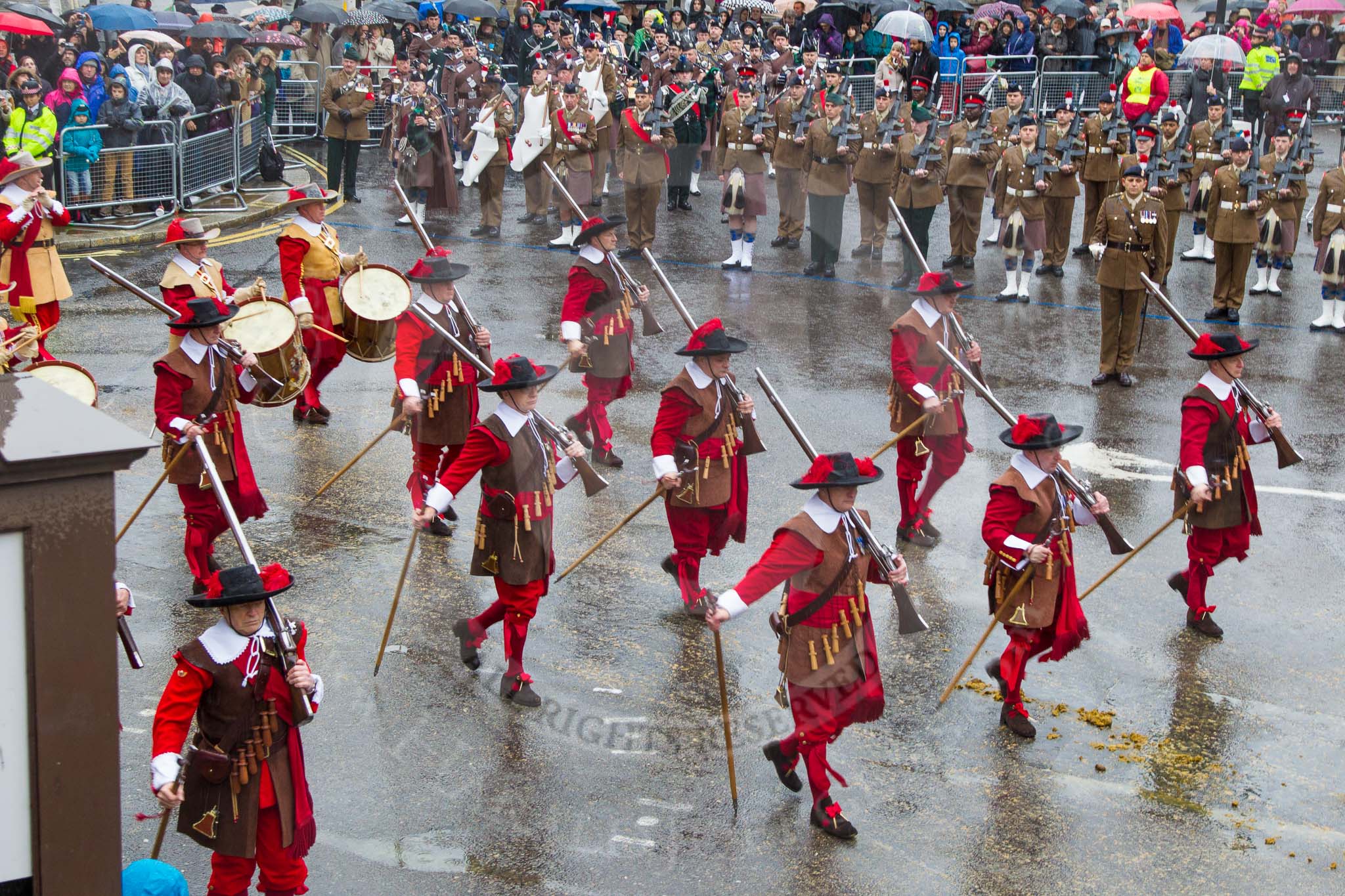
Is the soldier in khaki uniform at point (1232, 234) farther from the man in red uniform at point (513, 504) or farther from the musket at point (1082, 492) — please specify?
the man in red uniform at point (513, 504)

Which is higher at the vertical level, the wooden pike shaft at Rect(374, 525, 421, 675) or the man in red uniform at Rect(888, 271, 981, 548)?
the man in red uniform at Rect(888, 271, 981, 548)

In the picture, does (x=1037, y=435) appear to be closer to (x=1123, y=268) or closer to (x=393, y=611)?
(x=393, y=611)

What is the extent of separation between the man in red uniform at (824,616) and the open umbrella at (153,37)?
17161mm

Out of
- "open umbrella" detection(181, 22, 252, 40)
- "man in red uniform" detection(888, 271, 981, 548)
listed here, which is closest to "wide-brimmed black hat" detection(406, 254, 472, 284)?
"man in red uniform" detection(888, 271, 981, 548)

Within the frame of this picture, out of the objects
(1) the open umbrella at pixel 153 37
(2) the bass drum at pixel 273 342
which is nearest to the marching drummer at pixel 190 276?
(2) the bass drum at pixel 273 342

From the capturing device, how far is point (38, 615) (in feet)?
12.6

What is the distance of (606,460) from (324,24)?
15281mm

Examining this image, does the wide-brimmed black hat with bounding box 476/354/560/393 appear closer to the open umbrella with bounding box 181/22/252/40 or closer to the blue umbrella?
the open umbrella with bounding box 181/22/252/40

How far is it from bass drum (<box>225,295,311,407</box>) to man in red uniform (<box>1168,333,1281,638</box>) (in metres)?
5.61

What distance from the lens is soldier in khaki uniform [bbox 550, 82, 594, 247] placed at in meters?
18.5

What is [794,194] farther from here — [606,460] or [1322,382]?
[606,460]

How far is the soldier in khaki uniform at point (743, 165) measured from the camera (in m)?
17.8

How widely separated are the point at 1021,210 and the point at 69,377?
445 inches

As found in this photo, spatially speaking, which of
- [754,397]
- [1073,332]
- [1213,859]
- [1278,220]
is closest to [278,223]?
[754,397]
